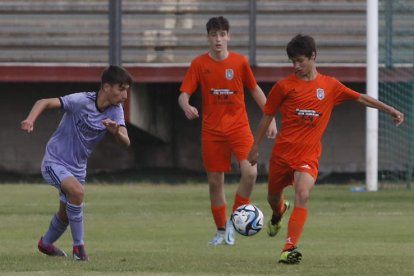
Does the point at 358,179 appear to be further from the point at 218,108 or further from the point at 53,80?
the point at 218,108

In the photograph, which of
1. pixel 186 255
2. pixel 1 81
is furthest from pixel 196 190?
pixel 186 255

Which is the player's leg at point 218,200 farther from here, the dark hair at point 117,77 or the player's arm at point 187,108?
the dark hair at point 117,77

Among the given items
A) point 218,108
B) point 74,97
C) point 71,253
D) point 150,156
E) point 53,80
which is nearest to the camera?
point 74,97

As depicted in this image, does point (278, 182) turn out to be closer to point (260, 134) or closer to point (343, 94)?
point (260, 134)

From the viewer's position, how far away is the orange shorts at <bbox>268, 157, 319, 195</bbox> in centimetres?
1116

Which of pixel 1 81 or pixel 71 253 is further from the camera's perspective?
pixel 1 81

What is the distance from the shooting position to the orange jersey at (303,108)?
1117 centimetres

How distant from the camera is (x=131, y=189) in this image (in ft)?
72.7

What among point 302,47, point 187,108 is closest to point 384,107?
point 302,47

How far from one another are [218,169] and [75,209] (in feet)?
8.65

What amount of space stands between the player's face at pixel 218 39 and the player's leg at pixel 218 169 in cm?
98

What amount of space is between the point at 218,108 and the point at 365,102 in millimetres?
2170

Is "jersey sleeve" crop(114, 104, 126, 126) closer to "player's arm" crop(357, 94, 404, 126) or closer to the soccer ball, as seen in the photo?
the soccer ball

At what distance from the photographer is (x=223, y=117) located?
42.7ft
